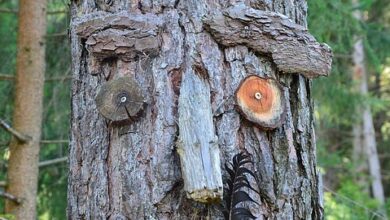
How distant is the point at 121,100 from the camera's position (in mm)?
2188

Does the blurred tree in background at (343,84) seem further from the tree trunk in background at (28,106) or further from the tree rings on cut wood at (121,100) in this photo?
the tree rings on cut wood at (121,100)

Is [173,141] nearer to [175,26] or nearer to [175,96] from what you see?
[175,96]

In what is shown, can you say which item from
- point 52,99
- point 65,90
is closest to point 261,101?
point 65,90

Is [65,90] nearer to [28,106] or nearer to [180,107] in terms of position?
[28,106]

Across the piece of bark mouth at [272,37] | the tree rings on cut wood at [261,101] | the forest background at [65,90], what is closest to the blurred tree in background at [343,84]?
the forest background at [65,90]

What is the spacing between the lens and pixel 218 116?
2164 mm

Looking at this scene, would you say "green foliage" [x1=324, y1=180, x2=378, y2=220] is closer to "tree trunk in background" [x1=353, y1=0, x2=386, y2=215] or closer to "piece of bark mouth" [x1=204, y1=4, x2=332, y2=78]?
"piece of bark mouth" [x1=204, y1=4, x2=332, y2=78]

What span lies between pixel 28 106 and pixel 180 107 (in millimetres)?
3747

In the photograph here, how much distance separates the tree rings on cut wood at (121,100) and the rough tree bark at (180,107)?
0.02 metres

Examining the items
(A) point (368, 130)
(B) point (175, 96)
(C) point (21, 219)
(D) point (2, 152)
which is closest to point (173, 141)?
(B) point (175, 96)

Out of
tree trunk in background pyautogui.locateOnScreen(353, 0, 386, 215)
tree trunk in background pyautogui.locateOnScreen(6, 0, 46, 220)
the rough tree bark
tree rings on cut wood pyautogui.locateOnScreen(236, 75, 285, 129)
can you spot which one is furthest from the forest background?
tree trunk in background pyautogui.locateOnScreen(353, 0, 386, 215)

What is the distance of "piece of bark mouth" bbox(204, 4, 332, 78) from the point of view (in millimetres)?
2244

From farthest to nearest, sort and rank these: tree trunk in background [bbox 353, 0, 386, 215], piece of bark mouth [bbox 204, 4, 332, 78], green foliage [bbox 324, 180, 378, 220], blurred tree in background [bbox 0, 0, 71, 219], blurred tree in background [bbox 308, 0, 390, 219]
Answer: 1. tree trunk in background [bbox 353, 0, 386, 215]
2. blurred tree in background [bbox 0, 0, 71, 219]
3. blurred tree in background [bbox 308, 0, 390, 219]
4. green foliage [bbox 324, 180, 378, 220]
5. piece of bark mouth [bbox 204, 4, 332, 78]

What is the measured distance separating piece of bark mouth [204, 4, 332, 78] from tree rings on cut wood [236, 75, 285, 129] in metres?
0.10
